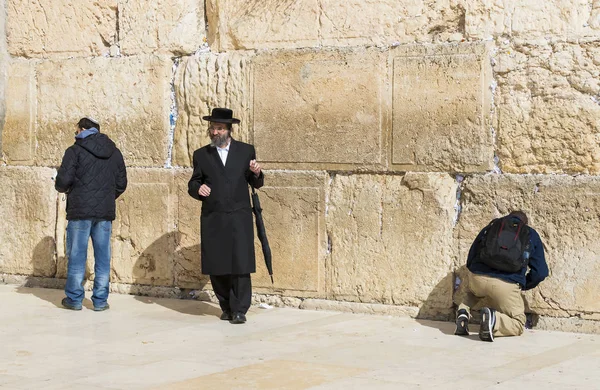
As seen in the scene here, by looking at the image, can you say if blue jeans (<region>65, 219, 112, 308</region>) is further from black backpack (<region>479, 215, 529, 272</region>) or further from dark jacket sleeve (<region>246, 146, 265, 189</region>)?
black backpack (<region>479, 215, 529, 272</region>)

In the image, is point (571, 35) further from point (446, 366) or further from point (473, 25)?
point (446, 366)

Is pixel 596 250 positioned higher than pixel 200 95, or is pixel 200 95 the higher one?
pixel 200 95

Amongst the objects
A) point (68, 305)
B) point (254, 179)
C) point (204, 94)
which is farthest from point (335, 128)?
point (68, 305)

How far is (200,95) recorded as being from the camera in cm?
914

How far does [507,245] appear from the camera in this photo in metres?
7.25

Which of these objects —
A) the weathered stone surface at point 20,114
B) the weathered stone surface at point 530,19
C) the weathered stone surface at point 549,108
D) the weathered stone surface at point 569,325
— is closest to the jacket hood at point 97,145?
the weathered stone surface at point 20,114

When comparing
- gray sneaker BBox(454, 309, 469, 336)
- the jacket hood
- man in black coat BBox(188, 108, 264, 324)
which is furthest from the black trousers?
gray sneaker BBox(454, 309, 469, 336)

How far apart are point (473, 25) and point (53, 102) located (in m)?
4.13

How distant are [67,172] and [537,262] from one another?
12.0 ft

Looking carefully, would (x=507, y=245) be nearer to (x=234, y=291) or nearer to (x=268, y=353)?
(x=268, y=353)

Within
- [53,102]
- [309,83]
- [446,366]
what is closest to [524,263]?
[446,366]

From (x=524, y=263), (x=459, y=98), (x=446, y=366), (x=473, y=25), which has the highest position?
(x=473, y=25)

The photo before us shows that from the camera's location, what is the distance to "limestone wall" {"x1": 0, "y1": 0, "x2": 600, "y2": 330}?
7723 millimetres

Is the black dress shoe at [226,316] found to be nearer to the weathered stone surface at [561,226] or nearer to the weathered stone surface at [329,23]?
the weathered stone surface at [561,226]
